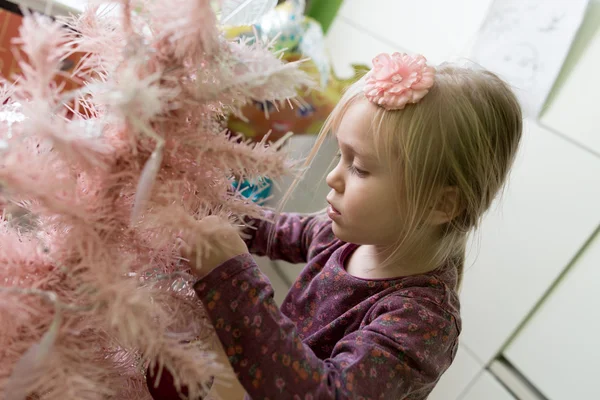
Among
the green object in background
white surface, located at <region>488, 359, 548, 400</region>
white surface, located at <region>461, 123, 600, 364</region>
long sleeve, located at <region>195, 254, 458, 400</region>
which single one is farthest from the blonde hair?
the green object in background

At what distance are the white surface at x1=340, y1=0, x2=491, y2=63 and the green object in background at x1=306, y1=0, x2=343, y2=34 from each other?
38 millimetres

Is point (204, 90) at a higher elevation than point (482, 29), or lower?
lower

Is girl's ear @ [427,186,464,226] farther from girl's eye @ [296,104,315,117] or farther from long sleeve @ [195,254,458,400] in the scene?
girl's eye @ [296,104,315,117]

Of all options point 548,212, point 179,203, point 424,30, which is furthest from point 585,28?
point 179,203

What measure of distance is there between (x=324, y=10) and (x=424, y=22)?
1.39 feet

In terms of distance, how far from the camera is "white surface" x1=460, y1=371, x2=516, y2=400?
97 cm

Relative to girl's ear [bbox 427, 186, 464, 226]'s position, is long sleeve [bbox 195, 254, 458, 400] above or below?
below

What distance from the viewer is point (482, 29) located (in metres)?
1.10

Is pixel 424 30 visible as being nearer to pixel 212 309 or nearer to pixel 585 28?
pixel 585 28

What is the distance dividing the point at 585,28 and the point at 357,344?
2.63ft

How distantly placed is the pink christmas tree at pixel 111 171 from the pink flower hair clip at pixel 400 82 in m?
0.21

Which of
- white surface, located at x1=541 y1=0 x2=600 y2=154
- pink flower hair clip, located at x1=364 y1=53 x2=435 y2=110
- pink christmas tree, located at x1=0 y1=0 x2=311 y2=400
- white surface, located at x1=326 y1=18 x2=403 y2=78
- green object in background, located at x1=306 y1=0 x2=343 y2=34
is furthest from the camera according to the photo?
green object in background, located at x1=306 y1=0 x2=343 y2=34

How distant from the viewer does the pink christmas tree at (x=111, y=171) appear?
0.30 m

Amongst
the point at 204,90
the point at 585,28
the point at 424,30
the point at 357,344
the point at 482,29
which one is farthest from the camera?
the point at 424,30
